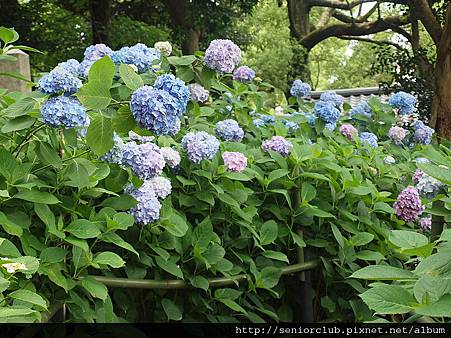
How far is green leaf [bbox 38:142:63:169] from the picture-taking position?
3.98 ft

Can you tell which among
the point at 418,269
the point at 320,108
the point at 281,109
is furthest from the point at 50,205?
the point at 281,109

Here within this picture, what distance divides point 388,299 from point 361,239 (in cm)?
113

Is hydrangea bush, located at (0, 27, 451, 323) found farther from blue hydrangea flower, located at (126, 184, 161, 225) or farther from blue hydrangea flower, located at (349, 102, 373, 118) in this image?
blue hydrangea flower, located at (349, 102, 373, 118)

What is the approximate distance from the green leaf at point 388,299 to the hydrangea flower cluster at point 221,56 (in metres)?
1.11

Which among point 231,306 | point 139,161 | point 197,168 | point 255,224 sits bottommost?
point 231,306

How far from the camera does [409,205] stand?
6.21ft

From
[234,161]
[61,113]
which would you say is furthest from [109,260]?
[234,161]

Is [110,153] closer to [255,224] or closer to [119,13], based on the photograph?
[255,224]

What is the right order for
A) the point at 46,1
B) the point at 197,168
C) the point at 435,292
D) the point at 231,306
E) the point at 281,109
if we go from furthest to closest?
1. the point at 46,1
2. the point at 281,109
3. the point at 197,168
4. the point at 231,306
5. the point at 435,292

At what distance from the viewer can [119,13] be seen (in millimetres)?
9938

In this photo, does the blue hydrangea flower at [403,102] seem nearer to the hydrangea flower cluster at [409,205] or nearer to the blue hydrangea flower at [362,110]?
the blue hydrangea flower at [362,110]

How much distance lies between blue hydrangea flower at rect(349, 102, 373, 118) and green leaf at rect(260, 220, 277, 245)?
1164 millimetres

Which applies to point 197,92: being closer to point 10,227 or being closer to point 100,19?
point 10,227

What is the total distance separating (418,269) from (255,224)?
1026 millimetres
